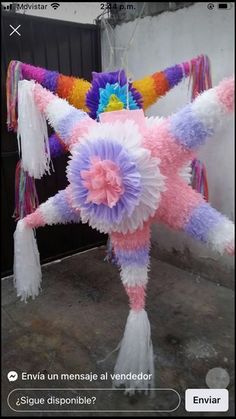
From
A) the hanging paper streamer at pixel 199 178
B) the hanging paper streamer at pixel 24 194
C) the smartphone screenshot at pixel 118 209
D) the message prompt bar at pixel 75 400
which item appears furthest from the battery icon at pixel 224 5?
the message prompt bar at pixel 75 400

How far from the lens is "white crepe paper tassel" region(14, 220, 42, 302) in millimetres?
559

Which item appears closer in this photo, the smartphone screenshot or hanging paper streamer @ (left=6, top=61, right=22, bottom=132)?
the smartphone screenshot

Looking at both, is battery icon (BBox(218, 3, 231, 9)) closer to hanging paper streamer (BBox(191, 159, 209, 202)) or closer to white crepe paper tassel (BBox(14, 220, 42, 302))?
hanging paper streamer (BBox(191, 159, 209, 202))

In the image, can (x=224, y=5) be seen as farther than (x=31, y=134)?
No

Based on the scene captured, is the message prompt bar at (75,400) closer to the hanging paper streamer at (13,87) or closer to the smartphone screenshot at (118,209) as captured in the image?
the smartphone screenshot at (118,209)

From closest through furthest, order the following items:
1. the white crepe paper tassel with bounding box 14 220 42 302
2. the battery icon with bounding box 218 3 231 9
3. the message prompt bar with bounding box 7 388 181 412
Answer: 1. the battery icon with bounding box 218 3 231 9
2. the message prompt bar with bounding box 7 388 181 412
3. the white crepe paper tassel with bounding box 14 220 42 302

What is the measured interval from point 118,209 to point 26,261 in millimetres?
275

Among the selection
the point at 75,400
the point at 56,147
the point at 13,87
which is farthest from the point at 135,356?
the point at 13,87

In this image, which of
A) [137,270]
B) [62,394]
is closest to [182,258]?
[137,270]

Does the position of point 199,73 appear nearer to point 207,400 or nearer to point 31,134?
point 31,134

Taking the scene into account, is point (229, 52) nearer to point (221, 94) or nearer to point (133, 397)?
point (221, 94)

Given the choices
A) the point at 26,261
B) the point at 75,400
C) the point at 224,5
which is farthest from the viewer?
the point at 26,261

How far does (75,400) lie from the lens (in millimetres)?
433

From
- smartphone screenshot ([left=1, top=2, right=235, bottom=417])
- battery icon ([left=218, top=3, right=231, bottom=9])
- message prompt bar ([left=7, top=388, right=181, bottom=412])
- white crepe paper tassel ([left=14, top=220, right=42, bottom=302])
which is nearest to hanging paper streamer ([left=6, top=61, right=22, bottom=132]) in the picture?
smartphone screenshot ([left=1, top=2, right=235, bottom=417])
